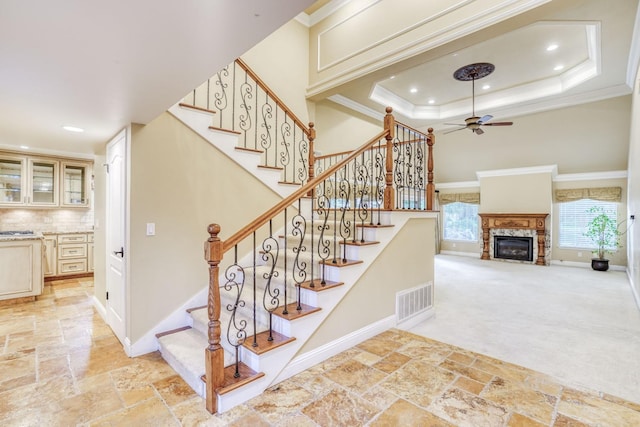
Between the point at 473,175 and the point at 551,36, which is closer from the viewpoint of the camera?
the point at 551,36

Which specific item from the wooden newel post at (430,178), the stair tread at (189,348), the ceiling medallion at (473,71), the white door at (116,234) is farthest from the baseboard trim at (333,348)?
the ceiling medallion at (473,71)

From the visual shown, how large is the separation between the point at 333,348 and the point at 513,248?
353 inches

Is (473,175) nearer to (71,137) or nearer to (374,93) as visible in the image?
(374,93)

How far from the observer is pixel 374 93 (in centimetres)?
714

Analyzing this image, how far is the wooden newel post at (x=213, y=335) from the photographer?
6.47ft

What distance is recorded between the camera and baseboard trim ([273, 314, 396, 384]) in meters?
2.40

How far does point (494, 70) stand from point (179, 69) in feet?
23.4

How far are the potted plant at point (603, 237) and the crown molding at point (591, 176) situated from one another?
91 cm

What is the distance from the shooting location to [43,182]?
18.2 feet

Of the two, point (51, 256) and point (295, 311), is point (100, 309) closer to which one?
point (51, 256)

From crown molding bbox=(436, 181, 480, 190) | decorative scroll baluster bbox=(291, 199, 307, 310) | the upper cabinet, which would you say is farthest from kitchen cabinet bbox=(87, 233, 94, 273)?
crown molding bbox=(436, 181, 480, 190)

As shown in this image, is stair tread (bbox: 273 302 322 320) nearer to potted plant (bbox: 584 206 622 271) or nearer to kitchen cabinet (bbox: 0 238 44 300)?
kitchen cabinet (bbox: 0 238 44 300)

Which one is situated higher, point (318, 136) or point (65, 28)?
point (318, 136)

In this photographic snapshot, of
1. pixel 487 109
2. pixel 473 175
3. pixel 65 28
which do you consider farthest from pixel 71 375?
pixel 473 175
